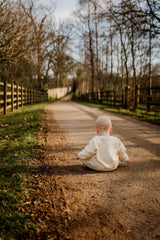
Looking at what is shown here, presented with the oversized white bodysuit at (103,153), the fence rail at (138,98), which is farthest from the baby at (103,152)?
the fence rail at (138,98)

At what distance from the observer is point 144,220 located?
2018 millimetres

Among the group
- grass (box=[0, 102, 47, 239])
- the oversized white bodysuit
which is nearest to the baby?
the oversized white bodysuit

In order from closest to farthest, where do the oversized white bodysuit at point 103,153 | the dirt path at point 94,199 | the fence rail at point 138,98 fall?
the dirt path at point 94,199 → the oversized white bodysuit at point 103,153 → the fence rail at point 138,98

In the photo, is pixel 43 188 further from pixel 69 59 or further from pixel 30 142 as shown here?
pixel 69 59

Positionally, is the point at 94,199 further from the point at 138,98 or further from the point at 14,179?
the point at 138,98

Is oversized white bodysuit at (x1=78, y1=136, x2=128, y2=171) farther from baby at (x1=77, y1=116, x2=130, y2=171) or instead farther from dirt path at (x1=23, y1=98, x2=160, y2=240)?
dirt path at (x1=23, y1=98, x2=160, y2=240)

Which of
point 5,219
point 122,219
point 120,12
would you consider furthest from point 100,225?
point 120,12

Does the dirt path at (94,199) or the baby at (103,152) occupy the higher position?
the baby at (103,152)

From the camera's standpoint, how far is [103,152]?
326 cm

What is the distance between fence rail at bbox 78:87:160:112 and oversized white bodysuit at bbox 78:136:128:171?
826 centimetres

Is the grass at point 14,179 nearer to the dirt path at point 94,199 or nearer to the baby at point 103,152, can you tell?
the dirt path at point 94,199

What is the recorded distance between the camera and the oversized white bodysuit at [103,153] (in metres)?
3.22

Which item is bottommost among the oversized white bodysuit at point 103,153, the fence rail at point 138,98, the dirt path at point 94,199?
the dirt path at point 94,199

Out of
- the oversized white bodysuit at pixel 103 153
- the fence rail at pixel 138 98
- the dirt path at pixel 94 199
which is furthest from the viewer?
the fence rail at pixel 138 98
